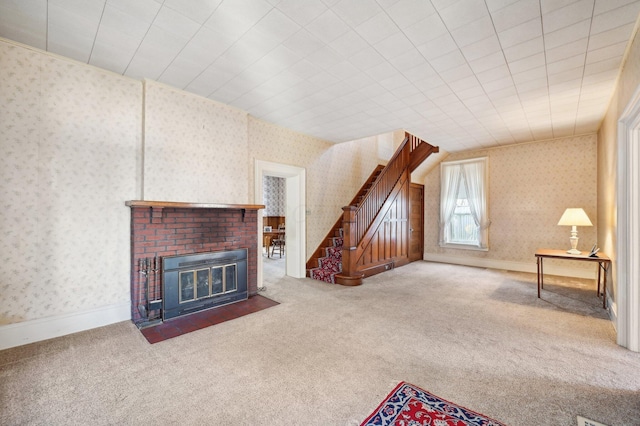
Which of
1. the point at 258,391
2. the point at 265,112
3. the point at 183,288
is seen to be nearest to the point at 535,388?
the point at 258,391

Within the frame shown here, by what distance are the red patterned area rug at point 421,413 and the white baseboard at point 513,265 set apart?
18.2ft

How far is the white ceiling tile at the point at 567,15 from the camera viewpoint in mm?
2029

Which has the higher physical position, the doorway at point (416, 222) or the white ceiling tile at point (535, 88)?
the white ceiling tile at point (535, 88)

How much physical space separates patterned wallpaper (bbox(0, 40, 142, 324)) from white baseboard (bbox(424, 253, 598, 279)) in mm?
6840

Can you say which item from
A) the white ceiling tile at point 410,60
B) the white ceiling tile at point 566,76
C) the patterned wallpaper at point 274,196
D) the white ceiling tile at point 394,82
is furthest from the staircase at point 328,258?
the patterned wallpaper at point 274,196

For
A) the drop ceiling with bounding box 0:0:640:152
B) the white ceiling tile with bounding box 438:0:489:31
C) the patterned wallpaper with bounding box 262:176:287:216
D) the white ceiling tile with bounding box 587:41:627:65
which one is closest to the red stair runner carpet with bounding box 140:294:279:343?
the drop ceiling with bounding box 0:0:640:152

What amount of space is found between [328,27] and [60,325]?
12.6ft

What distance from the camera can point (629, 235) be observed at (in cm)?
253

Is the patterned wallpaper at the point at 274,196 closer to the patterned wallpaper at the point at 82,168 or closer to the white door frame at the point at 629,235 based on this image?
the patterned wallpaper at the point at 82,168

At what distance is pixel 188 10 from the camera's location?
2.10 metres

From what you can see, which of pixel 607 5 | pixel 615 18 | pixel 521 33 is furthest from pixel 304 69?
pixel 615 18

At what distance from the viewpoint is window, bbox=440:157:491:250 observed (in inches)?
258

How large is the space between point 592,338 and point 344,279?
3058 millimetres

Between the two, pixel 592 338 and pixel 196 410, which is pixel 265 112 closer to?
pixel 196 410
